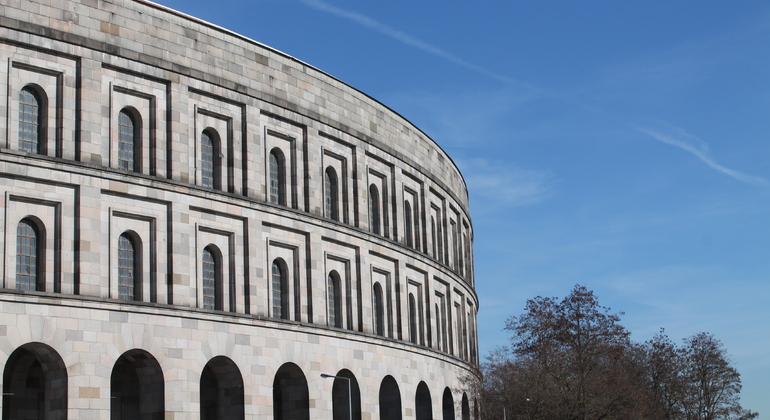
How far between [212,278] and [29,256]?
7.95m

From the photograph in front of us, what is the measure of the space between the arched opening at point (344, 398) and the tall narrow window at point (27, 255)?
51.0 feet

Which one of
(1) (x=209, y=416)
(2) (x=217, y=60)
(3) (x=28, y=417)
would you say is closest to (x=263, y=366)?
(1) (x=209, y=416)

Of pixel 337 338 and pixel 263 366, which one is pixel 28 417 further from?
pixel 337 338

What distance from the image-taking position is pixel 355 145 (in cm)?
5212

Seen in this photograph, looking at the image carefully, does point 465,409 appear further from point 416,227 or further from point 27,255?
point 27,255

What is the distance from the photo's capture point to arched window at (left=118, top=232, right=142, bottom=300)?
3956 cm

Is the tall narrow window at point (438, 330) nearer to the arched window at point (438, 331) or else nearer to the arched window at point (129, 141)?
the arched window at point (438, 331)

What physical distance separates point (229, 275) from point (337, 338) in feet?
22.2

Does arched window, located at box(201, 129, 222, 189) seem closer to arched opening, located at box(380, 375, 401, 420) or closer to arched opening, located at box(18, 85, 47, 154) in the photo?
arched opening, located at box(18, 85, 47, 154)

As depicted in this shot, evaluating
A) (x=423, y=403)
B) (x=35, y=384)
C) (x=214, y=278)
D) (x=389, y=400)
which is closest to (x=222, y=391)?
(x=214, y=278)

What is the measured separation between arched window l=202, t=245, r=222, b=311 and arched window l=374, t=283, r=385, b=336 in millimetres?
11008

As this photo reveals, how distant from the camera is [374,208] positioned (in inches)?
2137

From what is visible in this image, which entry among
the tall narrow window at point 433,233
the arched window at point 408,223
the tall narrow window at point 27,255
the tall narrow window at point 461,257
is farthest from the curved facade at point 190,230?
the tall narrow window at point 461,257

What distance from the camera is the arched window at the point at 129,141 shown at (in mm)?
40969
